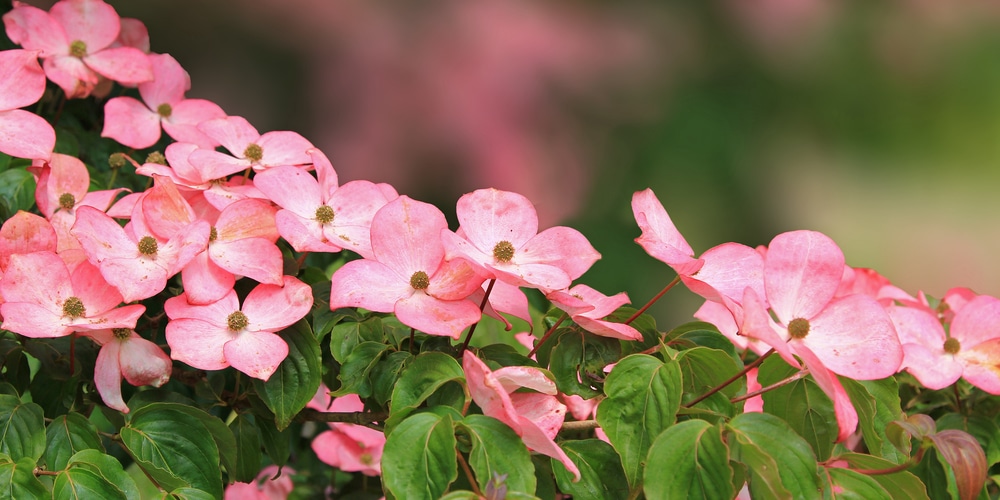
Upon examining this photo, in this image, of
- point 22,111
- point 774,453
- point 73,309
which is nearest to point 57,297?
point 73,309

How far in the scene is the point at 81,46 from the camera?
2.94 feet

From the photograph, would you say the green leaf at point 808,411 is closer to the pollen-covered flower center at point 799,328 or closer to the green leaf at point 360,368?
the pollen-covered flower center at point 799,328

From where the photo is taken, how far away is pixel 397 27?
0.58 m

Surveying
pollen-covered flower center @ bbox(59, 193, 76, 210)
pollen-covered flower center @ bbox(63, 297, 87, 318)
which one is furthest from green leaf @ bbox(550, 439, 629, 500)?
pollen-covered flower center @ bbox(59, 193, 76, 210)

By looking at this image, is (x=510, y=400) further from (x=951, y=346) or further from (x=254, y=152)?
(x=951, y=346)

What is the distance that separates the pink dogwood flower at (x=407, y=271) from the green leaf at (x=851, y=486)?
0.81 ft

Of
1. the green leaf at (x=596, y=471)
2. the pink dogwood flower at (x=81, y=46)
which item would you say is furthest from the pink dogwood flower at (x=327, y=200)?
the pink dogwood flower at (x=81, y=46)

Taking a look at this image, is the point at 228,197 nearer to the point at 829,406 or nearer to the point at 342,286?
the point at 342,286

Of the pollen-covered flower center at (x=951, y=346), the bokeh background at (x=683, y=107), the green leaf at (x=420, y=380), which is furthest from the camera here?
the pollen-covered flower center at (x=951, y=346)

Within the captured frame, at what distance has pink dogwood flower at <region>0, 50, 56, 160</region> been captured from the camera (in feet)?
2.38

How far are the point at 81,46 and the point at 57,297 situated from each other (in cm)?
41

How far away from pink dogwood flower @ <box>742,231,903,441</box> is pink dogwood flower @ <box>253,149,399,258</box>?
0.29 m

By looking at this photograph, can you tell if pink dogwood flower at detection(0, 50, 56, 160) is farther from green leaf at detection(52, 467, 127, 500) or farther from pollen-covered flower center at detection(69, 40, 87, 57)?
green leaf at detection(52, 467, 127, 500)

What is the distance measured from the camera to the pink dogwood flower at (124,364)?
1.99ft
